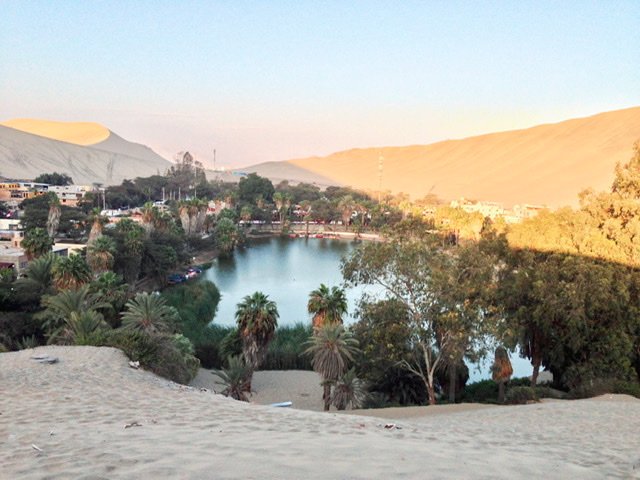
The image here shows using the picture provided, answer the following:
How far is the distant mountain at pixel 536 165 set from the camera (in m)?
109

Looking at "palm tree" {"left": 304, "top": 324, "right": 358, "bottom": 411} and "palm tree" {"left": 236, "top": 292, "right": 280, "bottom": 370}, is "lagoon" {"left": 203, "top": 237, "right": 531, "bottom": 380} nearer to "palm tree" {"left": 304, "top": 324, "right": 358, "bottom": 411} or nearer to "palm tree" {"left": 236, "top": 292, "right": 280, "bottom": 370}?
"palm tree" {"left": 236, "top": 292, "right": 280, "bottom": 370}

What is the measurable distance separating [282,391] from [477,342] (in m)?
7.83

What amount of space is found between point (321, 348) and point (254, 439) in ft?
34.2

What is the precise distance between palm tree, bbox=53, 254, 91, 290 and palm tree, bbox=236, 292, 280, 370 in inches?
288

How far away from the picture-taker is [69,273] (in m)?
20.7

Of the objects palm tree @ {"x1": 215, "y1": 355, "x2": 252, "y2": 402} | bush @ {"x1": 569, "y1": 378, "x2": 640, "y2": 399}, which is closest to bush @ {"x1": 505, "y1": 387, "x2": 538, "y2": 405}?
bush @ {"x1": 569, "y1": 378, "x2": 640, "y2": 399}

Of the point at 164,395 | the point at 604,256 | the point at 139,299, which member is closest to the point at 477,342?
the point at 604,256

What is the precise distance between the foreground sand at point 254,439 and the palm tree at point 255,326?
745cm

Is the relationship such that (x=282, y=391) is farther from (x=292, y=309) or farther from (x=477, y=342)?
(x=292, y=309)

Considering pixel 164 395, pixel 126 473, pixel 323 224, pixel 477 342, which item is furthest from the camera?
pixel 323 224

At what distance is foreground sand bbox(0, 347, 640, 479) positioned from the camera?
4309 mm

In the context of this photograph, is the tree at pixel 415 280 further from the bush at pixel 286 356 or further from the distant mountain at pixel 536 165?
the distant mountain at pixel 536 165

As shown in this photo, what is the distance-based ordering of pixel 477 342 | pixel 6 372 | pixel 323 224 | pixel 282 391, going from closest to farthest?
pixel 6 372 → pixel 477 342 → pixel 282 391 → pixel 323 224

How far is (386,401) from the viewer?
15828 millimetres
